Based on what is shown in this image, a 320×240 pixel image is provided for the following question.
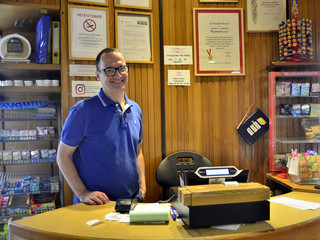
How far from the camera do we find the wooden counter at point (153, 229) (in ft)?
4.25

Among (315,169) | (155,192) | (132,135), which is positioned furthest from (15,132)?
(315,169)

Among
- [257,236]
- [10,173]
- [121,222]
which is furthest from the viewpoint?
[10,173]

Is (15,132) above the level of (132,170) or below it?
above

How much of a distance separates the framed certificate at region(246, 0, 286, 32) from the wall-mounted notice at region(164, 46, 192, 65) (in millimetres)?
747

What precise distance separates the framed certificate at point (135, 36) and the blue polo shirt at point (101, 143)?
87 cm

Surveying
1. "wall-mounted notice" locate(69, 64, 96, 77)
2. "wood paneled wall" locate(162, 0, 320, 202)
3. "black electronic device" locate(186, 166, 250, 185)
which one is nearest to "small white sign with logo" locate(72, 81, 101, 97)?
"wall-mounted notice" locate(69, 64, 96, 77)

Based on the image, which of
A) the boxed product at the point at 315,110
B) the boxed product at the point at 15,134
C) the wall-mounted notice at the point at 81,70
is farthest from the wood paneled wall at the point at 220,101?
the boxed product at the point at 15,134

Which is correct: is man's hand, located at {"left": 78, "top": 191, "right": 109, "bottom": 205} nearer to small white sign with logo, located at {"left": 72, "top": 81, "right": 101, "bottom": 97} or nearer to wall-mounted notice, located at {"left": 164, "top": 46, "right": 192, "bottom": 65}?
small white sign with logo, located at {"left": 72, "top": 81, "right": 101, "bottom": 97}

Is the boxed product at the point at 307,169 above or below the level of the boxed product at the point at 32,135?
below

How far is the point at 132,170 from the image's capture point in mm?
2160

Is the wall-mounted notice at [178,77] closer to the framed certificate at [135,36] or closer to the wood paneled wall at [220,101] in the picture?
the wood paneled wall at [220,101]

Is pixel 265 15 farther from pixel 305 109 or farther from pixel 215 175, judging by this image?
pixel 215 175

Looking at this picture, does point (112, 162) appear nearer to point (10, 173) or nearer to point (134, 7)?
point (10, 173)

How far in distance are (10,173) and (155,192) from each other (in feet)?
4.97
